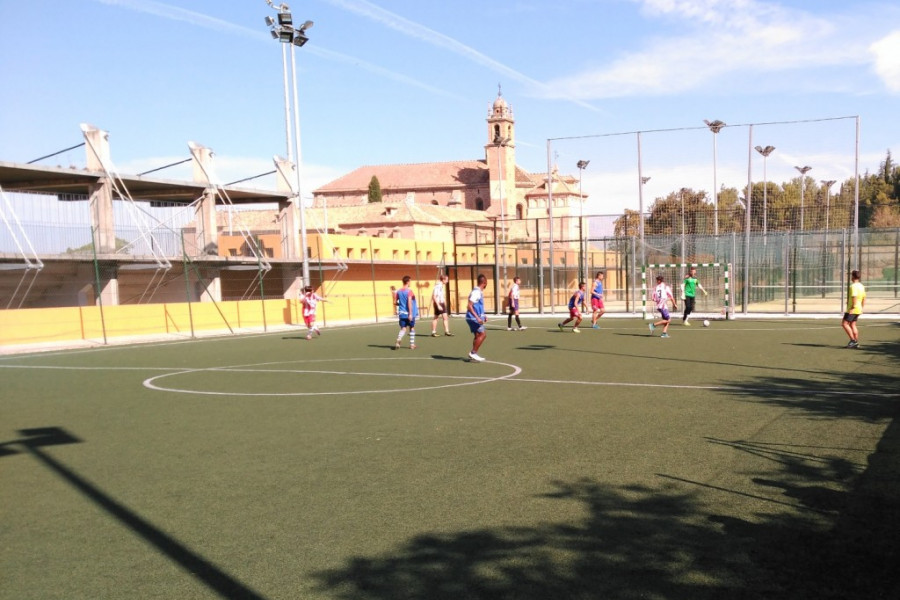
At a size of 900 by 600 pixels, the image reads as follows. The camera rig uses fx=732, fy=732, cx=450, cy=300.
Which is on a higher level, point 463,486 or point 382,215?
point 382,215

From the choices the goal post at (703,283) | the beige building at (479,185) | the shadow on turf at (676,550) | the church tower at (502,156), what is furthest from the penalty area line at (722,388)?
the church tower at (502,156)

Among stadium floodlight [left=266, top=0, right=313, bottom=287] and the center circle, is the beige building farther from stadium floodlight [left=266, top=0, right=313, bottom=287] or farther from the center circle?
the center circle

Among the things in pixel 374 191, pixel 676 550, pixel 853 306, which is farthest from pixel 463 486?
pixel 374 191

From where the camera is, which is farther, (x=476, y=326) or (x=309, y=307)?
(x=309, y=307)

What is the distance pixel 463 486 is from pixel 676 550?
2163 millimetres

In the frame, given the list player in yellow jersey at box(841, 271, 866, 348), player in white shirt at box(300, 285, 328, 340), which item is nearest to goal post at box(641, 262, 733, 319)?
player in yellow jersey at box(841, 271, 866, 348)

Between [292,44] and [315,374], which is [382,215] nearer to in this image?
[292,44]

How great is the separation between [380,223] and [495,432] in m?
74.0

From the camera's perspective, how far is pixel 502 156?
10862 cm

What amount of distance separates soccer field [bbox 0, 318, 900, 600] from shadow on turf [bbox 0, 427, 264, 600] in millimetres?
24

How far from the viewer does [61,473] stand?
7.60 meters

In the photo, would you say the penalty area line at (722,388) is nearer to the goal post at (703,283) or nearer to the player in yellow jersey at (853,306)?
the player in yellow jersey at (853,306)

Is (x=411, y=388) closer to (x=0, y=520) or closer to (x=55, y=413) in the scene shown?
(x=55, y=413)

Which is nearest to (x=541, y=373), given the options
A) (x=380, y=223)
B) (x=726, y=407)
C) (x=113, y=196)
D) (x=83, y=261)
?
(x=726, y=407)
